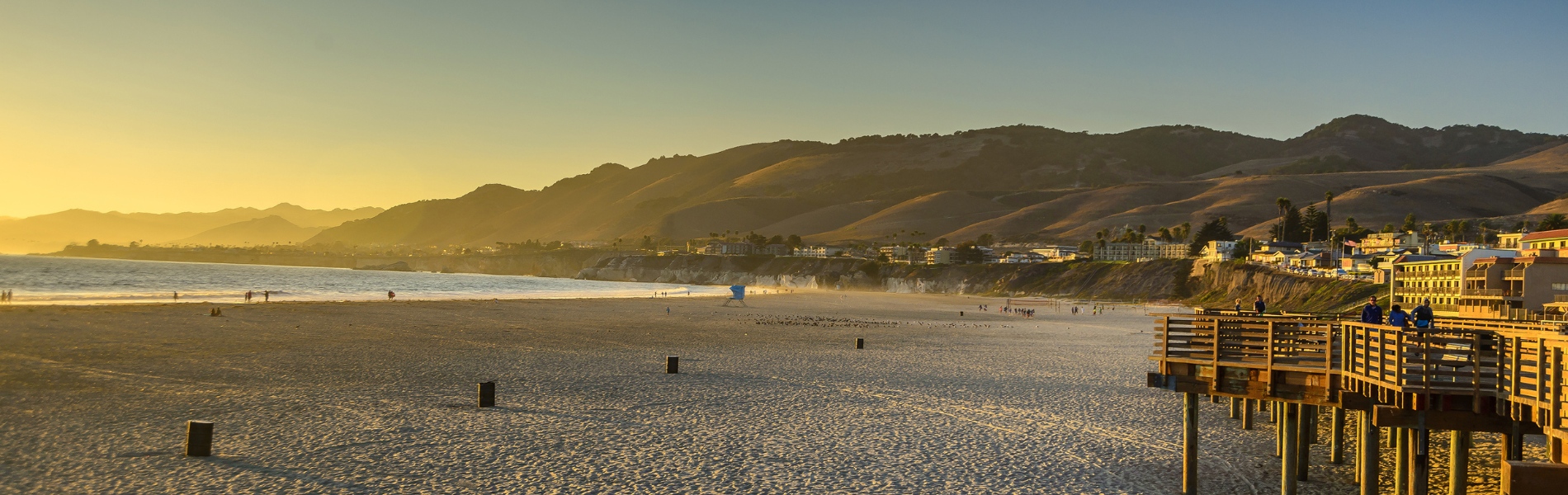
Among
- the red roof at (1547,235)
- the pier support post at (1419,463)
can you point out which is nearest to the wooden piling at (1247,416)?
the pier support post at (1419,463)

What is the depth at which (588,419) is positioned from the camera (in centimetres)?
2031

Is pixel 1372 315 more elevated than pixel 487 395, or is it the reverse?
pixel 1372 315

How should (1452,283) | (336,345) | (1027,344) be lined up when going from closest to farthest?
(336,345), (1027,344), (1452,283)

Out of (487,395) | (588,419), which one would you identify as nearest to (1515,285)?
(588,419)

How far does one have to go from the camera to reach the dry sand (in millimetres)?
15094

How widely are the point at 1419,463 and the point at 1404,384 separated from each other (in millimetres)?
1642

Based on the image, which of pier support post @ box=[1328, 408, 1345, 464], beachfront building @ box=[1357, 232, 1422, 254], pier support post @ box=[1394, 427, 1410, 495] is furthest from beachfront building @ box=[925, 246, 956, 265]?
pier support post @ box=[1394, 427, 1410, 495]

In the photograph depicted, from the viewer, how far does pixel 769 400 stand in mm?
23672

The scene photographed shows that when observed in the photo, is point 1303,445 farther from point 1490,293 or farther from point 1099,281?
point 1099,281

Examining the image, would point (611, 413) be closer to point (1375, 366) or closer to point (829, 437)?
point (829, 437)

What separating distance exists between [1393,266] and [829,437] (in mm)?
78673

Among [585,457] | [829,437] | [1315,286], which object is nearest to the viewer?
[585,457]

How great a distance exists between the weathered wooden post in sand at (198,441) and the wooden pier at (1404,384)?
15.8 meters

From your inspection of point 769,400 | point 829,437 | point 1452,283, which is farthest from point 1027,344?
point 1452,283
